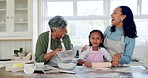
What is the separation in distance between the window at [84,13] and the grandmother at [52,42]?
1592 millimetres

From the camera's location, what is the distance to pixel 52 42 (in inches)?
83.0

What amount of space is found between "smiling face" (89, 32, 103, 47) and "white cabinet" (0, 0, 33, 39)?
1.57m

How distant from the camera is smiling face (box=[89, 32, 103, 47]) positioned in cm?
212

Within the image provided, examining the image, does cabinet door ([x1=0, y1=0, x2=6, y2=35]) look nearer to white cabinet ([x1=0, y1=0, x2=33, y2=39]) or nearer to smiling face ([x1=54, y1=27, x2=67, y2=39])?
white cabinet ([x1=0, y1=0, x2=33, y2=39])

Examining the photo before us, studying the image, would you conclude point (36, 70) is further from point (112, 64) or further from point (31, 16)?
point (31, 16)

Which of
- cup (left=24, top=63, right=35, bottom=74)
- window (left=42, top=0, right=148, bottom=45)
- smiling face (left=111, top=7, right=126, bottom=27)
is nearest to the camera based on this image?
cup (left=24, top=63, right=35, bottom=74)

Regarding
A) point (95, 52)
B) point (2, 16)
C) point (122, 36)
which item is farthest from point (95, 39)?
point (2, 16)

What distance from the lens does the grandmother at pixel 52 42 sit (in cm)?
194

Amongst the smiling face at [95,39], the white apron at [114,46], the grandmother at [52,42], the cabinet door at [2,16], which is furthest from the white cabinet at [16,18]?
the white apron at [114,46]

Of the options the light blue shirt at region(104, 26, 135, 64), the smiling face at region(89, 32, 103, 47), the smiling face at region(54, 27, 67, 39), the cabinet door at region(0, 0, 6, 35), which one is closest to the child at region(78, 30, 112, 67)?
the smiling face at region(89, 32, 103, 47)

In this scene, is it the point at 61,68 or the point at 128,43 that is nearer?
the point at 61,68

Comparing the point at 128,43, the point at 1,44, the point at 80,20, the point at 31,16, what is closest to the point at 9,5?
the point at 31,16

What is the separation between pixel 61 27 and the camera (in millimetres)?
2000

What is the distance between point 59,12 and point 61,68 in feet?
7.55
